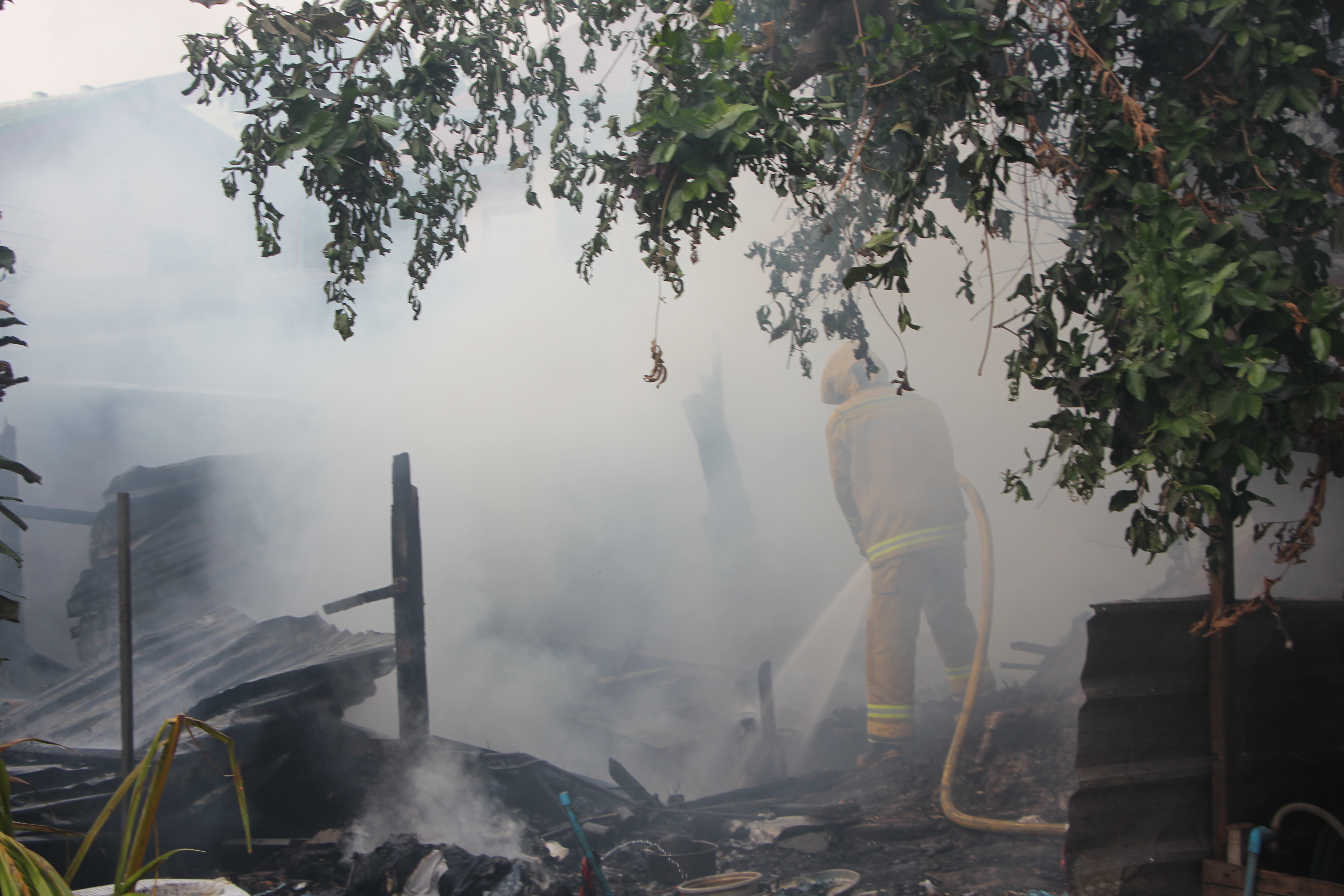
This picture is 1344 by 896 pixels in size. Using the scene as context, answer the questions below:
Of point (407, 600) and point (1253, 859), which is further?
point (407, 600)

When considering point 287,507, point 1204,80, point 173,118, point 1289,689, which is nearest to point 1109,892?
point 1289,689

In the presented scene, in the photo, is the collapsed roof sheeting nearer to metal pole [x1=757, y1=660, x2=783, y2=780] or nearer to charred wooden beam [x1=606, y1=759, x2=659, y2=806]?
charred wooden beam [x1=606, y1=759, x2=659, y2=806]

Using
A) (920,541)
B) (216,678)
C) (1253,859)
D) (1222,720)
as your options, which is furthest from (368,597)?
(1253,859)

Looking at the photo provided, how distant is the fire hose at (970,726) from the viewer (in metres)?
5.47

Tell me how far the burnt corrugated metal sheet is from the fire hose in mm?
1967

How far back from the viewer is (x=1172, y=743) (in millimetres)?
3381

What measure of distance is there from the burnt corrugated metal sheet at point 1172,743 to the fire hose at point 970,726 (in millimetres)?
1967

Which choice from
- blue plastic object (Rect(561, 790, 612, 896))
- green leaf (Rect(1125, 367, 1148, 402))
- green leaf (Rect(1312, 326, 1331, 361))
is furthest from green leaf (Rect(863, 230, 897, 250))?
blue plastic object (Rect(561, 790, 612, 896))

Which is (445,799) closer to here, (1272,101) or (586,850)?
(586,850)

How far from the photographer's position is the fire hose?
17.9 ft

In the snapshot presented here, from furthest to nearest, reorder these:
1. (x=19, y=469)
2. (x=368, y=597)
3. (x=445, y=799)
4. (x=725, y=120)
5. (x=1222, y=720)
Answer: (x=445, y=799) → (x=368, y=597) → (x=1222, y=720) → (x=725, y=120) → (x=19, y=469)

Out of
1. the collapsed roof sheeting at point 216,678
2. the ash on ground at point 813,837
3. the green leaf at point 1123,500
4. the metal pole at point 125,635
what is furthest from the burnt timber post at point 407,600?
the green leaf at point 1123,500

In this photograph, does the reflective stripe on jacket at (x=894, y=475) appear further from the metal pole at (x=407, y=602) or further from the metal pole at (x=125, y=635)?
the metal pole at (x=125, y=635)

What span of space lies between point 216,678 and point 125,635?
76.7 inches
